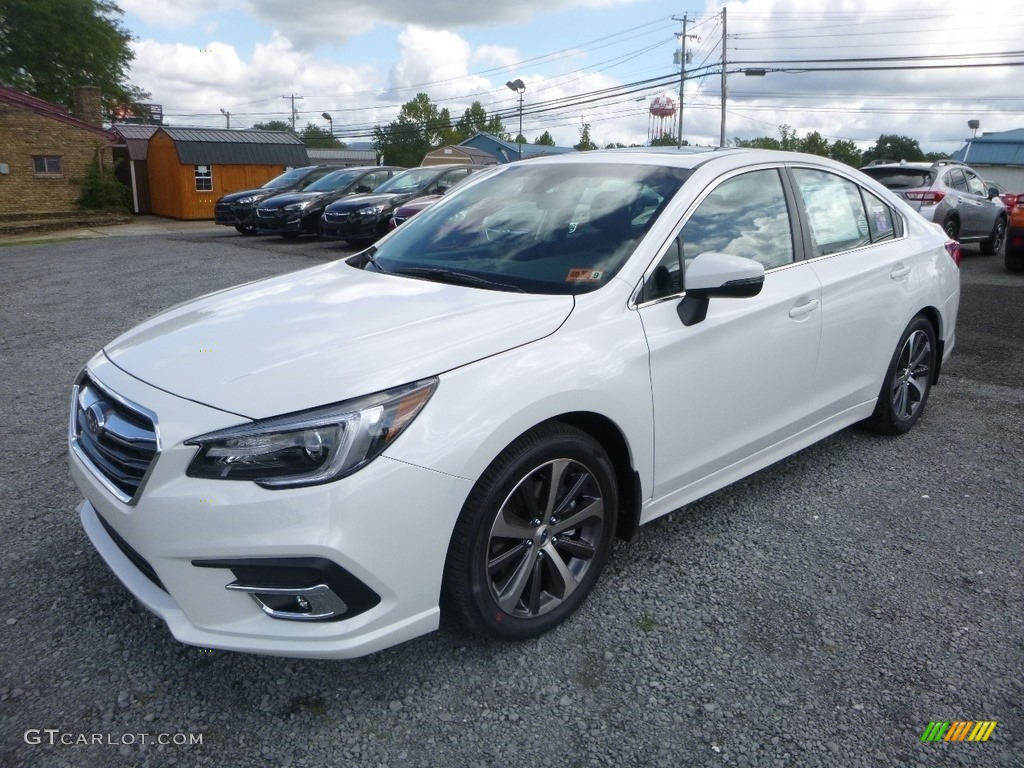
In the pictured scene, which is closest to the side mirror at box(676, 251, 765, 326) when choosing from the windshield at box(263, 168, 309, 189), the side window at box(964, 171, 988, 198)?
the side window at box(964, 171, 988, 198)

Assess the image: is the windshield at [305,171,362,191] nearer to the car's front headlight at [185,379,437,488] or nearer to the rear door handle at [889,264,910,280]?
the rear door handle at [889,264,910,280]

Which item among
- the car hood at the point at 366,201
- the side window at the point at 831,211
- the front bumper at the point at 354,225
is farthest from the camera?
the car hood at the point at 366,201

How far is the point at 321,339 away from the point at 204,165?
2948 cm

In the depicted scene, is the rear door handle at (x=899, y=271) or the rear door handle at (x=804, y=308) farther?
the rear door handle at (x=899, y=271)

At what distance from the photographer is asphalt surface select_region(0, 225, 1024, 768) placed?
2.38 m

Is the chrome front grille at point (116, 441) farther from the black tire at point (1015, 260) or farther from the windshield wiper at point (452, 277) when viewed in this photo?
the black tire at point (1015, 260)

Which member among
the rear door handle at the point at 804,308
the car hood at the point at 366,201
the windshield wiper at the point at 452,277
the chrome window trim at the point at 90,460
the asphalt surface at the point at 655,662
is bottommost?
the asphalt surface at the point at 655,662

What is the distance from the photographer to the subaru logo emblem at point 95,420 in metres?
2.63

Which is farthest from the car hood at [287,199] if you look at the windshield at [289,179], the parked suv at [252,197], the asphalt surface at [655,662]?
the asphalt surface at [655,662]

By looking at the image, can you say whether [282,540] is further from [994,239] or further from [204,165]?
[204,165]

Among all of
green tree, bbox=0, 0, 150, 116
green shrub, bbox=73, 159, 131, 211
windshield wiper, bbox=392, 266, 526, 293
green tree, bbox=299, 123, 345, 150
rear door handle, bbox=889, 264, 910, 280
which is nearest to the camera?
windshield wiper, bbox=392, 266, 526, 293

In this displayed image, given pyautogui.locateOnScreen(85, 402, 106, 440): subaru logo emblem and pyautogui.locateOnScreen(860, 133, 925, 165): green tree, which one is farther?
pyautogui.locateOnScreen(860, 133, 925, 165): green tree

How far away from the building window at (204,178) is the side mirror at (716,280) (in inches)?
1156

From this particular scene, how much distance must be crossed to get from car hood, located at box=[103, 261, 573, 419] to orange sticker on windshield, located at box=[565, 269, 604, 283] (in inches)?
6.3
